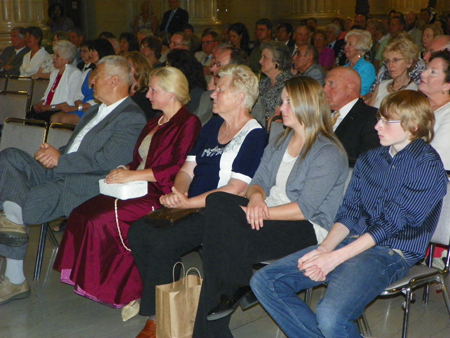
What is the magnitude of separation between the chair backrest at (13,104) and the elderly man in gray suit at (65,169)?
6.63 ft

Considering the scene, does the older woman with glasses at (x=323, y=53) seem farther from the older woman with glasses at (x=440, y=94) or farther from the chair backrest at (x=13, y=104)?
the older woman with glasses at (x=440, y=94)

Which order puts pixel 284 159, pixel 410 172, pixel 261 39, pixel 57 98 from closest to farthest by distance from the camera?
pixel 410 172 → pixel 284 159 → pixel 57 98 → pixel 261 39

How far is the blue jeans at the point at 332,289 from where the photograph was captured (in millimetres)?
2299

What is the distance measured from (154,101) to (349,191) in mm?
1386

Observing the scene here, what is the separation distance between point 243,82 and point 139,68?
1.70 m

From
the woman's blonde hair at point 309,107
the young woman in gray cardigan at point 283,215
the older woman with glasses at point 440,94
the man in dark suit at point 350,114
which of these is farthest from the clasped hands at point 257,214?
the older woman with glasses at point 440,94

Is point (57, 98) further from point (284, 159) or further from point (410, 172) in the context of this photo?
point (410, 172)

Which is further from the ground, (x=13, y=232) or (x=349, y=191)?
(x=349, y=191)

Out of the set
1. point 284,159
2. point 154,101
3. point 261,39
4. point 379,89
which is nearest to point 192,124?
point 154,101

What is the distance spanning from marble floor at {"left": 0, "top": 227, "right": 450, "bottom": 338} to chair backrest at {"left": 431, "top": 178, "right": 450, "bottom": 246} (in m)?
0.53

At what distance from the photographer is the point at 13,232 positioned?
3.47 meters

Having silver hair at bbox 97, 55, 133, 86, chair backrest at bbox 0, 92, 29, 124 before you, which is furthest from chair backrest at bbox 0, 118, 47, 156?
chair backrest at bbox 0, 92, 29, 124

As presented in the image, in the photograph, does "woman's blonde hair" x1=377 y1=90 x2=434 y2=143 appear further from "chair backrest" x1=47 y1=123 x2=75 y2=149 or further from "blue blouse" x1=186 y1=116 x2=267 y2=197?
"chair backrest" x1=47 y1=123 x2=75 y2=149

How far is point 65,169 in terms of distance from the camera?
3633 mm
